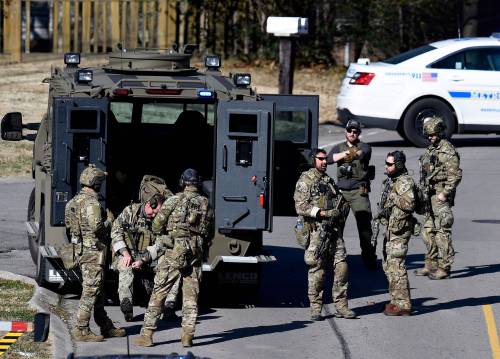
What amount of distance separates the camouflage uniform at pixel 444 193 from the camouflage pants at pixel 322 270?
2.41 metres

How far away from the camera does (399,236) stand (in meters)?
12.7

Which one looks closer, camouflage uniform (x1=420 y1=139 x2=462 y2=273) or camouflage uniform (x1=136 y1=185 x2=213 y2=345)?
camouflage uniform (x1=136 y1=185 x2=213 y2=345)

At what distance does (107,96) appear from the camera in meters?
12.2

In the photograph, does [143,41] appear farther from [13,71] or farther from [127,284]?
[127,284]

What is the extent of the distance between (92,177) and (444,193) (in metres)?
4.75

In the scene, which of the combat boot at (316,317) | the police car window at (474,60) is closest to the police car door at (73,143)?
the combat boot at (316,317)

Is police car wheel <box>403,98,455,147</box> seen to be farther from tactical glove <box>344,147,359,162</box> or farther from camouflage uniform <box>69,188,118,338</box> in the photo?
camouflage uniform <box>69,188,118,338</box>

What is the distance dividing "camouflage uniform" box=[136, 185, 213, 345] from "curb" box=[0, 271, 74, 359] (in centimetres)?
65

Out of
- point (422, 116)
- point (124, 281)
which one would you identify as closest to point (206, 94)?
point (124, 281)

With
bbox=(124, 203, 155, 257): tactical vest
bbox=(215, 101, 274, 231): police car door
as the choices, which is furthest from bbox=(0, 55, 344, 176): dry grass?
bbox=(215, 101, 274, 231): police car door

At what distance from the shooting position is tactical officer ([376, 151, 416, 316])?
1256 cm

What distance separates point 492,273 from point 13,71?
16.1m

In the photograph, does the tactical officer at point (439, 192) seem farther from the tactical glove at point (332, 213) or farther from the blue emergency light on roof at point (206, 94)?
the blue emergency light on roof at point (206, 94)

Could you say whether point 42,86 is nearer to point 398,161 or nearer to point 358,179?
point 358,179
